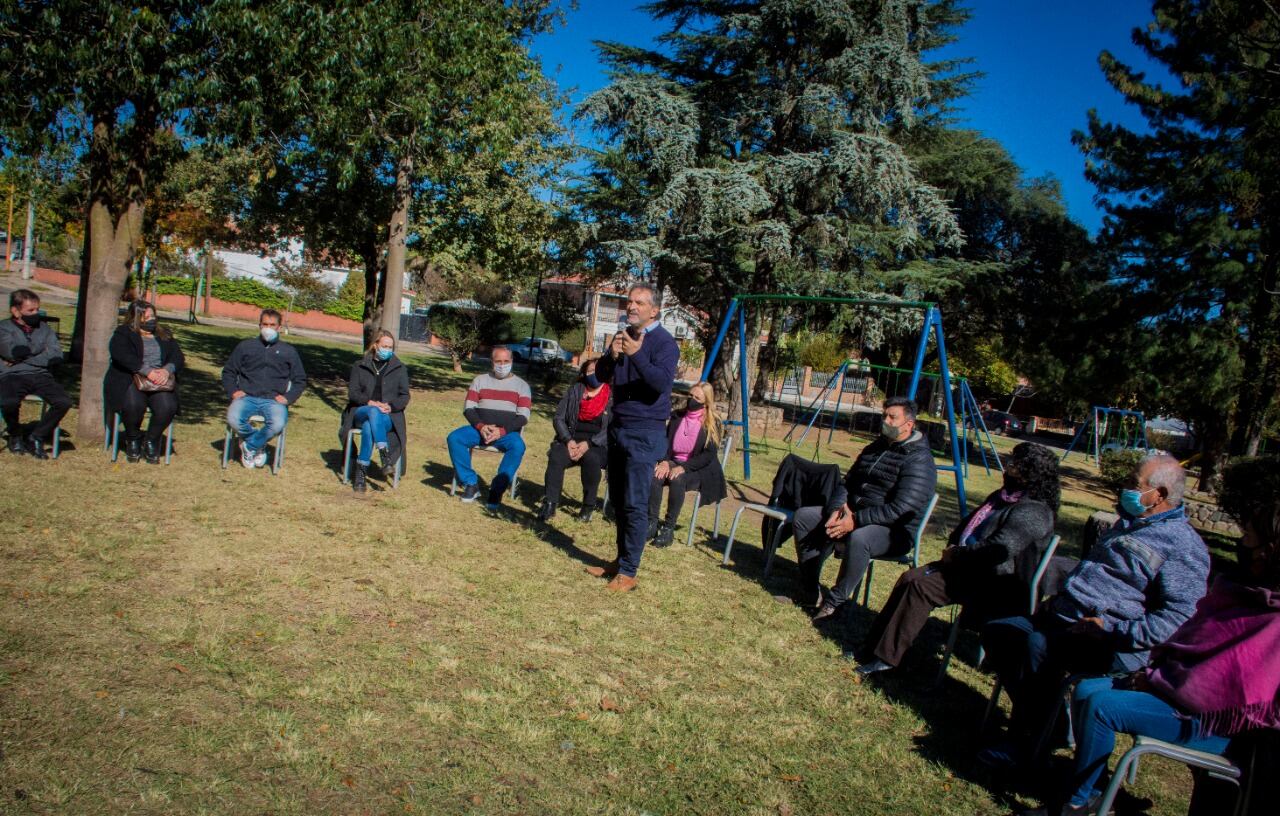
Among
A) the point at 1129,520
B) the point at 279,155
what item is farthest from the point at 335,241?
the point at 1129,520

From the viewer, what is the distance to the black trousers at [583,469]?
7.71 m

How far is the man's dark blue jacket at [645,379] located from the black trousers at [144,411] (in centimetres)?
469

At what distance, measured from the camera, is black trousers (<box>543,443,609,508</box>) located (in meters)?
7.71

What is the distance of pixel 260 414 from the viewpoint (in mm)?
8055

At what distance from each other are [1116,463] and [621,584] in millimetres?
18351

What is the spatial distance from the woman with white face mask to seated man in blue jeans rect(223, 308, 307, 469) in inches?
21.2

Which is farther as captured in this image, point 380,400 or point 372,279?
point 372,279

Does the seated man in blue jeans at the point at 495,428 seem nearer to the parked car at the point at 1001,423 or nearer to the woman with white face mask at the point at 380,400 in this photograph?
the woman with white face mask at the point at 380,400

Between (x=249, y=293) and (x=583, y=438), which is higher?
(x=249, y=293)

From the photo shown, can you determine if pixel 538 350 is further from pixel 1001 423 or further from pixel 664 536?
pixel 664 536

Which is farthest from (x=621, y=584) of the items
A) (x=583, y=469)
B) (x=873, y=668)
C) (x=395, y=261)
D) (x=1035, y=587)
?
(x=395, y=261)

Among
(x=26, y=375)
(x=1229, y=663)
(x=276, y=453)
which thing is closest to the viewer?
(x=1229, y=663)

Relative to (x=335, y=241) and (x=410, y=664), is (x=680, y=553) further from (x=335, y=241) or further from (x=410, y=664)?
(x=335, y=241)

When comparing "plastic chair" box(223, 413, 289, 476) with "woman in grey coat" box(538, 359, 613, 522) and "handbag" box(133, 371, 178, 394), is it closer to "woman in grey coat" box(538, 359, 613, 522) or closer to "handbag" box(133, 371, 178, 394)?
"handbag" box(133, 371, 178, 394)
